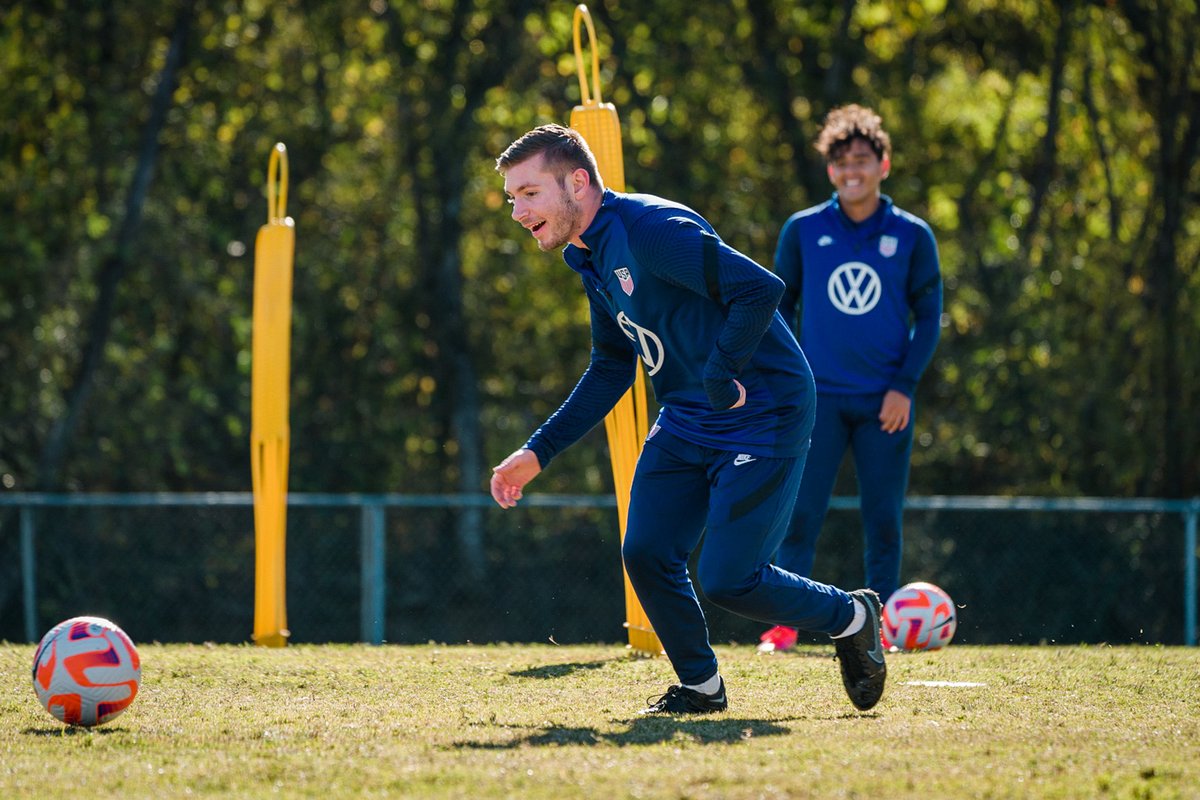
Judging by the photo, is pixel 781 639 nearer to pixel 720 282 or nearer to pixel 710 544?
pixel 710 544

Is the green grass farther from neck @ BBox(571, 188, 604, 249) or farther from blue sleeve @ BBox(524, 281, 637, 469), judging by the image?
neck @ BBox(571, 188, 604, 249)

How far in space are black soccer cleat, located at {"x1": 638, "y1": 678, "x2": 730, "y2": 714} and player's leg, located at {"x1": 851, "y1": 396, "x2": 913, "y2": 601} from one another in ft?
7.56

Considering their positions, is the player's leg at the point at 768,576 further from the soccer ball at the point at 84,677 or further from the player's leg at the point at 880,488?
the player's leg at the point at 880,488

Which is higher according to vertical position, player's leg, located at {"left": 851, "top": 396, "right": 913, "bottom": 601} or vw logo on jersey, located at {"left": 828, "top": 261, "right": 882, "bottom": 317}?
vw logo on jersey, located at {"left": 828, "top": 261, "right": 882, "bottom": 317}

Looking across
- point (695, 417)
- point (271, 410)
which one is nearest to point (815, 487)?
point (695, 417)

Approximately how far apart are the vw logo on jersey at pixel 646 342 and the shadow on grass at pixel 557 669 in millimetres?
1821

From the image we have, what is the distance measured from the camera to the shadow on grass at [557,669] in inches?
261

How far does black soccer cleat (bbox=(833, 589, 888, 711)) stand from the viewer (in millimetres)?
5305

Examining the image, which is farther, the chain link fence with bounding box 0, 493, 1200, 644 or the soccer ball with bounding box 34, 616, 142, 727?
the chain link fence with bounding box 0, 493, 1200, 644

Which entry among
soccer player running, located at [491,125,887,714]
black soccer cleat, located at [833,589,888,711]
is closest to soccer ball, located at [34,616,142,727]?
soccer player running, located at [491,125,887,714]

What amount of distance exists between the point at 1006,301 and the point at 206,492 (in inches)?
314

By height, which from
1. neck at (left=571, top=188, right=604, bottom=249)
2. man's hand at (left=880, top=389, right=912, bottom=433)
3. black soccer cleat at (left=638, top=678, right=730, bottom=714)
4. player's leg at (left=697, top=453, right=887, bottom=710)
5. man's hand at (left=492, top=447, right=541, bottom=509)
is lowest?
black soccer cleat at (left=638, top=678, right=730, bottom=714)

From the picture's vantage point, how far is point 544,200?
5.18 meters

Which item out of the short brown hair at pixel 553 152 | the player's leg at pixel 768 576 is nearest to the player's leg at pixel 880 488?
the player's leg at pixel 768 576
